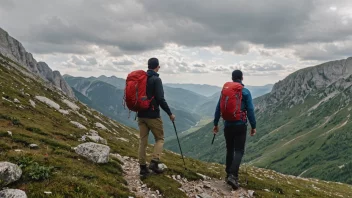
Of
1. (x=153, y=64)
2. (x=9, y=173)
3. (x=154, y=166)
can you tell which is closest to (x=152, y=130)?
(x=154, y=166)

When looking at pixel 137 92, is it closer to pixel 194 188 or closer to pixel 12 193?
pixel 194 188

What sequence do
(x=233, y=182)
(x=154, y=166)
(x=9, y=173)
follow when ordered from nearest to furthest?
1. (x=9, y=173)
2. (x=154, y=166)
3. (x=233, y=182)

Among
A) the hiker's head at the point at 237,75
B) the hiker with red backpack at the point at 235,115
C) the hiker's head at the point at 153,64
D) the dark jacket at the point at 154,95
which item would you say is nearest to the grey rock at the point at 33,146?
the dark jacket at the point at 154,95

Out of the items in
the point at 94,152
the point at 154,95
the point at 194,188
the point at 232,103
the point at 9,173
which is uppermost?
the point at 154,95

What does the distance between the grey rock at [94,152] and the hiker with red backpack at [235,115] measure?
21.9ft

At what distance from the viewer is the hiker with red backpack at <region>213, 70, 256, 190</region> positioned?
15.1m

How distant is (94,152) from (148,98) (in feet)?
15.1

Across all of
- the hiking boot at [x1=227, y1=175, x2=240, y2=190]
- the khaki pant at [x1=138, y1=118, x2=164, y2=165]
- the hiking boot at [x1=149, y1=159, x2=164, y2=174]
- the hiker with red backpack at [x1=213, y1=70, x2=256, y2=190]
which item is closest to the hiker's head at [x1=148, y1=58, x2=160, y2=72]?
the khaki pant at [x1=138, y1=118, x2=164, y2=165]

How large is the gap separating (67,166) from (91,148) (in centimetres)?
298

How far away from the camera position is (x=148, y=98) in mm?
14508

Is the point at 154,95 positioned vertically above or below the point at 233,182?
above

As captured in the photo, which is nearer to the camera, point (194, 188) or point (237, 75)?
point (194, 188)

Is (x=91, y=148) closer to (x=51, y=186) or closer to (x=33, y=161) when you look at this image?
(x=33, y=161)

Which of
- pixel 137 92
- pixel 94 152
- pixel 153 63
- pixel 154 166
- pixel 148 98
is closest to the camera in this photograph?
pixel 137 92
